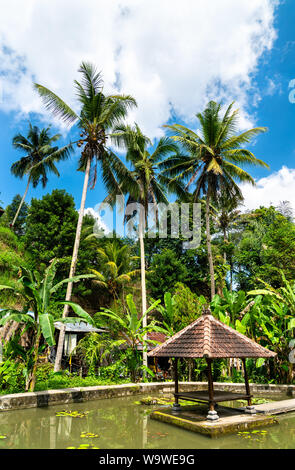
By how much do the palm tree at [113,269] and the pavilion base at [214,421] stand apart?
1749cm

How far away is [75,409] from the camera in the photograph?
7039 mm

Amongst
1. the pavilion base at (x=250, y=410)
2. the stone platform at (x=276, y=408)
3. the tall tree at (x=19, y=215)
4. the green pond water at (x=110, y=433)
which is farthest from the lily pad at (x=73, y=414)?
the tall tree at (x=19, y=215)

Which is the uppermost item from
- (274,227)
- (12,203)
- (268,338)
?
(12,203)

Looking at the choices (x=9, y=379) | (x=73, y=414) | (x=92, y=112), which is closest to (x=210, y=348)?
(x=73, y=414)

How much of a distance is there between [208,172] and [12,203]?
26.1 meters

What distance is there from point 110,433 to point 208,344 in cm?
221

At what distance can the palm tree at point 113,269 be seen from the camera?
2430cm

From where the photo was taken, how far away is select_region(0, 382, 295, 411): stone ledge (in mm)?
6676

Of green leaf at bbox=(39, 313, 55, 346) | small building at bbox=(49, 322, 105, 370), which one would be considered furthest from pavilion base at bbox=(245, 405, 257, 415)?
small building at bbox=(49, 322, 105, 370)

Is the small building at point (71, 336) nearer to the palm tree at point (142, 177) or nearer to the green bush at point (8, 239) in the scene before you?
the palm tree at point (142, 177)

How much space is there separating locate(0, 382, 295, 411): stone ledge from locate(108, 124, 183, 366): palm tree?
6.26 m
